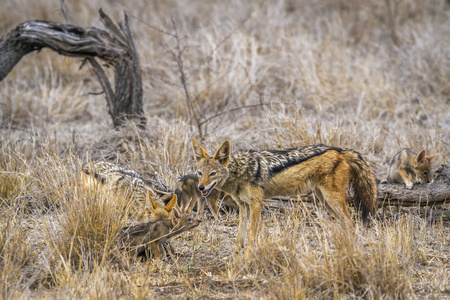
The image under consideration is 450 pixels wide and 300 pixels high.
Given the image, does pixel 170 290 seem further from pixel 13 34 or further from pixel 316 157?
pixel 13 34

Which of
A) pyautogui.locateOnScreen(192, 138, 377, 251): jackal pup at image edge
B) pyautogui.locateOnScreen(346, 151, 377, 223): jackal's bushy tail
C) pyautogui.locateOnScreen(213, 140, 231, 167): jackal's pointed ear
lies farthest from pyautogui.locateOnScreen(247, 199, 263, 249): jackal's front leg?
pyautogui.locateOnScreen(346, 151, 377, 223): jackal's bushy tail

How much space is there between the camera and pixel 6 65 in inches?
362

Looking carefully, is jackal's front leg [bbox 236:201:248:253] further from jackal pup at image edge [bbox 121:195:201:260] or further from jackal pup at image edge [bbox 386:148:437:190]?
jackal pup at image edge [bbox 386:148:437:190]

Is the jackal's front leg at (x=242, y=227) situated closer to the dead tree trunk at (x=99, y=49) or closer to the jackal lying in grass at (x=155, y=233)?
the jackal lying in grass at (x=155, y=233)

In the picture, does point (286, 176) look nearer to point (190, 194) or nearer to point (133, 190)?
point (190, 194)

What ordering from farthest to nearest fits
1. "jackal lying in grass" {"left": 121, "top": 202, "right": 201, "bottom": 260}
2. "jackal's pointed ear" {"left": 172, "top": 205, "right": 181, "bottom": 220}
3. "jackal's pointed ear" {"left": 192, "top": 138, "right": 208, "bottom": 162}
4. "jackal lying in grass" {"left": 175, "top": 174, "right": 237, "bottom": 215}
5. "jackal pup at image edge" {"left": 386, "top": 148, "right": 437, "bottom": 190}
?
1. "jackal pup at image edge" {"left": 386, "top": 148, "right": 437, "bottom": 190}
2. "jackal lying in grass" {"left": 175, "top": 174, "right": 237, "bottom": 215}
3. "jackal's pointed ear" {"left": 192, "top": 138, "right": 208, "bottom": 162}
4. "jackal's pointed ear" {"left": 172, "top": 205, "right": 181, "bottom": 220}
5. "jackal lying in grass" {"left": 121, "top": 202, "right": 201, "bottom": 260}

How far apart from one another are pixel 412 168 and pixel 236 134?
379 cm

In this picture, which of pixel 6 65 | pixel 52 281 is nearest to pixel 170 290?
pixel 52 281

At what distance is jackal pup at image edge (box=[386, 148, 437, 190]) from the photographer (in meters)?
7.58

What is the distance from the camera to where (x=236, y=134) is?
10.4 metres

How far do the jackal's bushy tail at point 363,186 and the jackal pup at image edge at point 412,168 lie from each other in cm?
121

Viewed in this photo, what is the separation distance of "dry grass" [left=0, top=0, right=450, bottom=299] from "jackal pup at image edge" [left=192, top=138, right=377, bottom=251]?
32 centimetres

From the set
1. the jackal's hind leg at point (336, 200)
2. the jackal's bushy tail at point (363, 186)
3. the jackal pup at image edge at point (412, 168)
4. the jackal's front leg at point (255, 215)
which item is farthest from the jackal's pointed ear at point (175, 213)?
the jackal pup at image edge at point (412, 168)

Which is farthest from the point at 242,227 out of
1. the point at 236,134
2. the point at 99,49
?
the point at 99,49
